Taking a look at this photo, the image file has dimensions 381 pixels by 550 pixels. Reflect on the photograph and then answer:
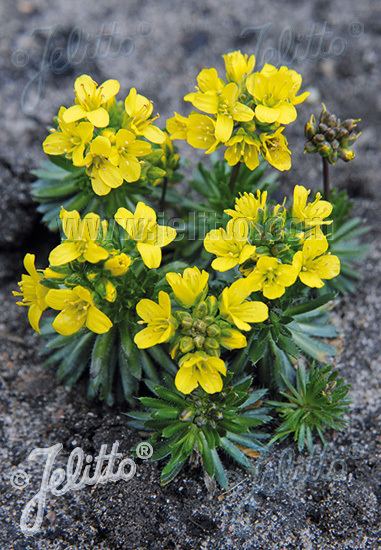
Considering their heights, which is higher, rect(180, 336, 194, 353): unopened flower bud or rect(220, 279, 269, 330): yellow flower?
rect(220, 279, 269, 330): yellow flower

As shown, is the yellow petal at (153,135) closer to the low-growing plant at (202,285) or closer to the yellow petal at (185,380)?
the low-growing plant at (202,285)

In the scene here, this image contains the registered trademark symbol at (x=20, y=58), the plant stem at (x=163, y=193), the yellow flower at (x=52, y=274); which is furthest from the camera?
the registered trademark symbol at (x=20, y=58)

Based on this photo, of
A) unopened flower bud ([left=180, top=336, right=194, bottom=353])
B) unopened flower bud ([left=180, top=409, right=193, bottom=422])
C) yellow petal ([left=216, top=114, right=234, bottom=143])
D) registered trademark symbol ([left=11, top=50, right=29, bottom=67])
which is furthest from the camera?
registered trademark symbol ([left=11, top=50, right=29, bottom=67])

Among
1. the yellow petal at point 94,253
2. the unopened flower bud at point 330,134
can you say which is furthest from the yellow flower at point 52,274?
the unopened flower bud at point 330,134

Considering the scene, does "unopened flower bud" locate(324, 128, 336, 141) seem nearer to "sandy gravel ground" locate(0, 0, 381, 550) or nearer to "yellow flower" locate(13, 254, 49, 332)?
"sandy gravel ground" locate(0, 0, 381, 550)

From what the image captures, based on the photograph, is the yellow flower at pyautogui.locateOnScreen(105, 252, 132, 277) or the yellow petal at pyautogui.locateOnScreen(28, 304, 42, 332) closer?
the yellow flower at pyautogui.locateOnScreen(105, 252, 132, 277)

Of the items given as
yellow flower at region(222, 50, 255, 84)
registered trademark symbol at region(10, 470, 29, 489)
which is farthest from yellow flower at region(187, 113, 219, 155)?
registered trademark symbol at region(10, 470, 29, 489)

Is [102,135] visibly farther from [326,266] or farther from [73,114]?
[326,266]
